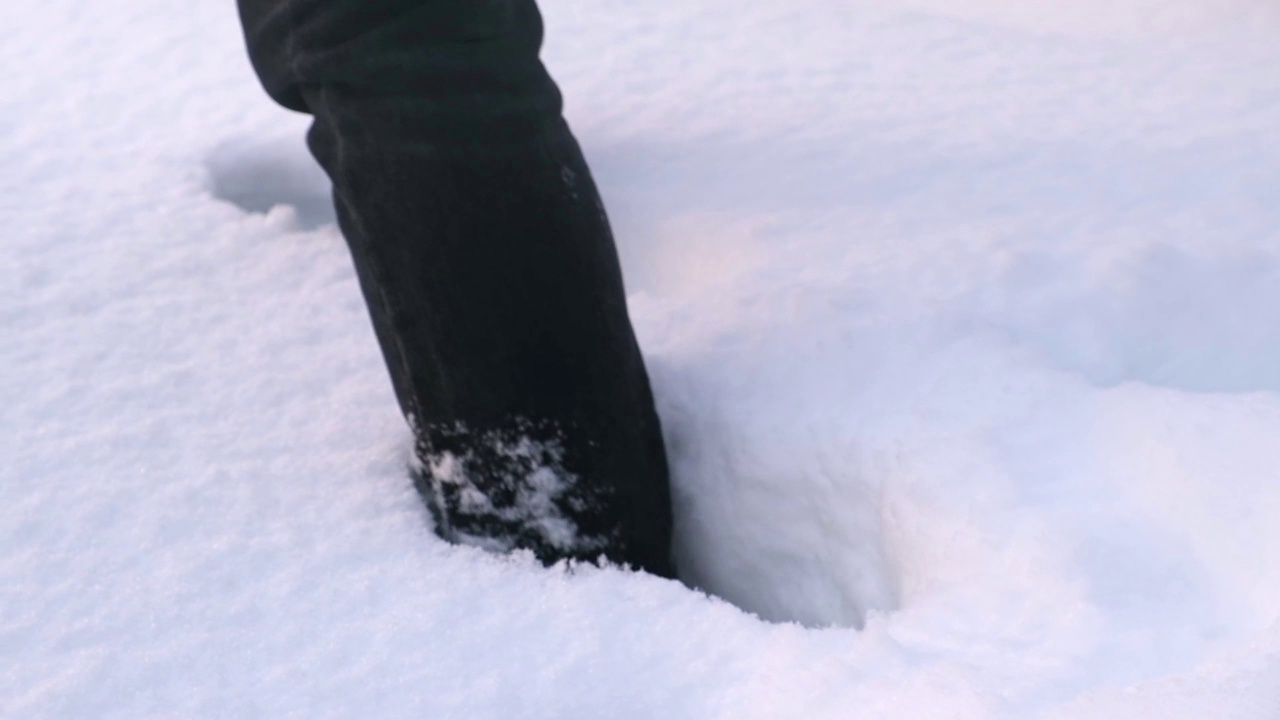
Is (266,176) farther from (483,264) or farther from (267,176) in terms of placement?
(483,264)

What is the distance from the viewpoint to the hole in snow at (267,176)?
6.33 ft

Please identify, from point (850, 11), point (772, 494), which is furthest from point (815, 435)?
point (850, 11)

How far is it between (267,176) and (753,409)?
978 millimetres

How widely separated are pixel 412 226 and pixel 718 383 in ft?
1.27

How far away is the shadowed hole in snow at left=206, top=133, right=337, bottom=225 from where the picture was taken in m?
1.93

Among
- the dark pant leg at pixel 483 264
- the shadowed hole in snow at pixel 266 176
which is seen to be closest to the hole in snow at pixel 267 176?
the shadowed hole in snow at pixel 266 176

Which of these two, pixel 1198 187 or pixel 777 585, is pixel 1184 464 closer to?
pixel 777 585

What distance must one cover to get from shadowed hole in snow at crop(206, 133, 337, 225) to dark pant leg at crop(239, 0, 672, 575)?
28.3 inches

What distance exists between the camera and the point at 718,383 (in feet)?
4.52

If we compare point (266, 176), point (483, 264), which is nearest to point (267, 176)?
point (266, 176)

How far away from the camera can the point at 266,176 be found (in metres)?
1.95

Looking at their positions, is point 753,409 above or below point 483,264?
below

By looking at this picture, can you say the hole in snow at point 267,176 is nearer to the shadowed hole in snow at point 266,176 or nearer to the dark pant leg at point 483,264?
the shadowed hole in snow at point 266,176

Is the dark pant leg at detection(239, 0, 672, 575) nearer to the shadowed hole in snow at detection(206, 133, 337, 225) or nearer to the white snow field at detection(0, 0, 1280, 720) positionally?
the white snow field at detection(0, 0, 1280, 720)
